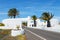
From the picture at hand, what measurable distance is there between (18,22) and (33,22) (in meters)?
46.1

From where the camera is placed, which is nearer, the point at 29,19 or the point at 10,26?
the point at 10,26

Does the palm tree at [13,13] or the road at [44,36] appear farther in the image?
the palm tree at [13,13]

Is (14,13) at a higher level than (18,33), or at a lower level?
higher

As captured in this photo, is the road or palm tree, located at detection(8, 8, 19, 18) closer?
the road

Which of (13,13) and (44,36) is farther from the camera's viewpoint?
(13,13)

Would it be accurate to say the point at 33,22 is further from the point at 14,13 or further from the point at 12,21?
Answer: the point at 12,21

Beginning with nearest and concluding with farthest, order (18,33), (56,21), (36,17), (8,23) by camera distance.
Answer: (18,33)
(8,23)
(56,21)
(36,17)

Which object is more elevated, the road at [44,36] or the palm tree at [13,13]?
the palm tree at [13,13]

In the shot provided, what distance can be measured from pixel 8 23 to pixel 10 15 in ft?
150

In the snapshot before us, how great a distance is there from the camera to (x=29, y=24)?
5000 inches

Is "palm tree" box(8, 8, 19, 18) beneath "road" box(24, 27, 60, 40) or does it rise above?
above

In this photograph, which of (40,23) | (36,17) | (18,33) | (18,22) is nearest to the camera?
(18,33)

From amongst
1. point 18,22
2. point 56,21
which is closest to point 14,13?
point 56,21

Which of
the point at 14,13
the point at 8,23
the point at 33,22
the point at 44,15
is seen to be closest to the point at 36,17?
the point at 33,22
